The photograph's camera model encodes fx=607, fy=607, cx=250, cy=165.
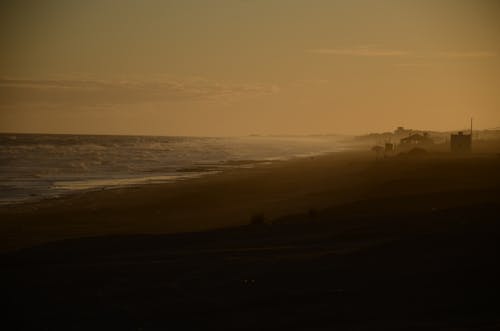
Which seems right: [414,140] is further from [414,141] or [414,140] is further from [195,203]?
[195,203]

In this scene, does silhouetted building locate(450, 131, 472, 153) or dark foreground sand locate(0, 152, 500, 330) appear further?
silhouetted building locate(450, 131, 472, 153)

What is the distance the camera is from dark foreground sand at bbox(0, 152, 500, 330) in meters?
9.18

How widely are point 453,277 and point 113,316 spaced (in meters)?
5.72

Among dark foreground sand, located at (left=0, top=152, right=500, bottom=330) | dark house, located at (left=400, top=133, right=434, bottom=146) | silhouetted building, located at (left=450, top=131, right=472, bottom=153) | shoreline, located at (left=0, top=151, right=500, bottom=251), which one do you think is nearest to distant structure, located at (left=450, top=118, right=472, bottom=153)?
silhouetted building, located at (left=450, top=131, right=472, bottom=153)

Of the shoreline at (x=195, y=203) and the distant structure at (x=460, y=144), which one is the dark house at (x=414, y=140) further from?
the shoreline at (x=195, y=203)

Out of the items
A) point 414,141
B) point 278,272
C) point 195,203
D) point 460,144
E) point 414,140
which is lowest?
point 195,203

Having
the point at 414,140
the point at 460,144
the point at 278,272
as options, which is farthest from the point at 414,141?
the point at 278,272

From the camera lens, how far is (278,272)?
36.9ft

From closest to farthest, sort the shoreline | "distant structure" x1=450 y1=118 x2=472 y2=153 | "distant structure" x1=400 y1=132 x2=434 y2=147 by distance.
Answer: the shoreline, "distant structure" x1=450 y1=118 x2=472 y2=153, "distant structure" x1=400 y1=132 x2=434 y2=147

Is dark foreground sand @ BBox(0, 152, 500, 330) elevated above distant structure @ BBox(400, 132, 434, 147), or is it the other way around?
distant structure @ BBox(400, 132, 434, 147)

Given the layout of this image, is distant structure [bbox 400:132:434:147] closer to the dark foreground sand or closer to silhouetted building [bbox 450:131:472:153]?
silhouetted building [bbox 450:131:472:153]

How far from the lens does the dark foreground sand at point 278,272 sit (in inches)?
361

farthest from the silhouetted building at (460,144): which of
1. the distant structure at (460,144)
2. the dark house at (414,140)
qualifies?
the dark house at (414,140)

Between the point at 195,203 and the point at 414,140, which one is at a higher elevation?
the point at 414,140
